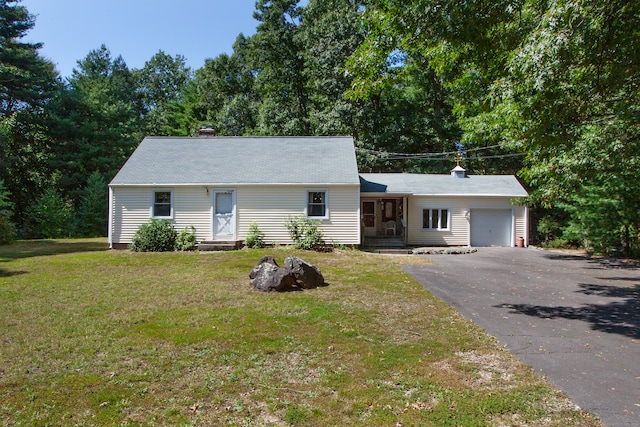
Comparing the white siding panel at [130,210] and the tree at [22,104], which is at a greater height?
the tree at [22,104]

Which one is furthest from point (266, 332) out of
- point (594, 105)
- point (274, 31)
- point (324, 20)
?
point (274, 31)

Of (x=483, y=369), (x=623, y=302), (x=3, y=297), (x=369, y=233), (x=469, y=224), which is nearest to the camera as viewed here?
(x=483, y=369)

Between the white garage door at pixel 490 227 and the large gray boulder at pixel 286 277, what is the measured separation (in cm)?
1364

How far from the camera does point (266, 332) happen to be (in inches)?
238

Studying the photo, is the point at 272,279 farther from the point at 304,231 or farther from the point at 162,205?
the point at 162,205

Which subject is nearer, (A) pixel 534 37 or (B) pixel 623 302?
(A) pixel 534 37

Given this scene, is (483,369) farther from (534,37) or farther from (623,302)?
(623,302)

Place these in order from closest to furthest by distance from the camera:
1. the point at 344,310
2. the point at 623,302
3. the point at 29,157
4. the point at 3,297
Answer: the point at 344,310
the point at 3,297
the point at 623,302
the point at 29,157

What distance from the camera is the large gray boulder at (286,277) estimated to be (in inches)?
348

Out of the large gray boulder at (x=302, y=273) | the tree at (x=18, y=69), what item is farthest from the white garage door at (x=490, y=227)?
the tree at (x=18, y=69)

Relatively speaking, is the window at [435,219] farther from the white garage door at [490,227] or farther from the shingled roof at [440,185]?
the white garage door at [490,227]

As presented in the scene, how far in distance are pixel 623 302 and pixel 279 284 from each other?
23.9 ft

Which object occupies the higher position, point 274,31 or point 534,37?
point 274,31

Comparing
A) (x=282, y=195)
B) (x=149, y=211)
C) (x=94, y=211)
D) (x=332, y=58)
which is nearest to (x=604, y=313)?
(x=282, y=195)
